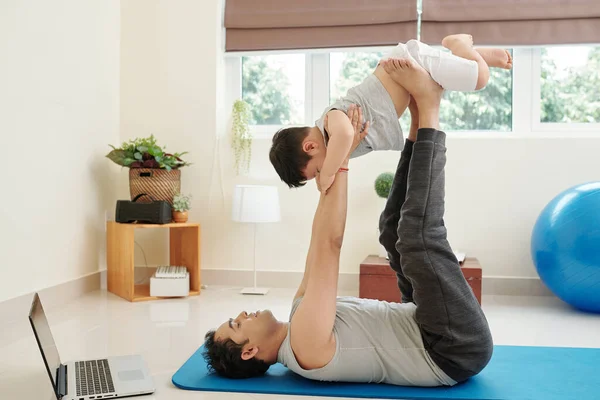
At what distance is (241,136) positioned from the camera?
4.77 metres

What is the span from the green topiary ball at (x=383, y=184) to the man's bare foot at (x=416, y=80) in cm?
203

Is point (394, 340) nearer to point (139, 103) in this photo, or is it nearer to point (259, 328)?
point (259, 328)

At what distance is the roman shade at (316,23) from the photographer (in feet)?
15.1

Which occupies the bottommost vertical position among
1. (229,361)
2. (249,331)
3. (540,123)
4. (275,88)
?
(229,361)

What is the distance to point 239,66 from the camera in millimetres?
5000

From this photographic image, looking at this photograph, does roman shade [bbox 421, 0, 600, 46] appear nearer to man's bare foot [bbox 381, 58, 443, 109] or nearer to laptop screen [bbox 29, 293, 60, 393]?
man's bare foot [bbox 381, 58, 443, 109]

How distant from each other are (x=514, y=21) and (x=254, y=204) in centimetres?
211

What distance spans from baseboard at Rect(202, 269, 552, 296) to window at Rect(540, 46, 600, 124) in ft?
3.77

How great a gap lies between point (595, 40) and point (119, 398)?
3.71 metres

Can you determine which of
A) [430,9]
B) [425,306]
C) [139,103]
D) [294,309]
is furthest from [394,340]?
[139,103]

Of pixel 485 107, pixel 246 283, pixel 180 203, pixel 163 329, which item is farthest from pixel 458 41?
pixel 246 283

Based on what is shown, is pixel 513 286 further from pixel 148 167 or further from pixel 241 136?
pixel 148 167

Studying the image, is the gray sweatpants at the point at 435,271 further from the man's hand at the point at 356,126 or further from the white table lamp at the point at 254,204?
the white table lamp at the point at 254,204

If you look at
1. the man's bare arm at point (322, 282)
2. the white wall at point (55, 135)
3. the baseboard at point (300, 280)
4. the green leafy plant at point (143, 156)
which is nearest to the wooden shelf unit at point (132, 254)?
the white wall at point (55, 135)
